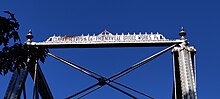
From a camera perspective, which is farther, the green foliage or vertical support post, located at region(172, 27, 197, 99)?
vertical support post, located at region(172, 27, 197, 99)

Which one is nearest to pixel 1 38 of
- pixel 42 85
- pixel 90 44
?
pixel 90 44

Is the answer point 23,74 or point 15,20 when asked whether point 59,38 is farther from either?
point 15,20

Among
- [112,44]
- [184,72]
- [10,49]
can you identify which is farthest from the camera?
[112,44]

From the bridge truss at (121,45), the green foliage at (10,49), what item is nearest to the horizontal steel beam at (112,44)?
the bridge truss at (121,45)

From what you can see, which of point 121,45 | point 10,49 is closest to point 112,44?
point 121,45

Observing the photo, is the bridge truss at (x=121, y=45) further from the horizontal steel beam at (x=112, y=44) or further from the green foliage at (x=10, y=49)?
the green foliage at (x=10, y=49)

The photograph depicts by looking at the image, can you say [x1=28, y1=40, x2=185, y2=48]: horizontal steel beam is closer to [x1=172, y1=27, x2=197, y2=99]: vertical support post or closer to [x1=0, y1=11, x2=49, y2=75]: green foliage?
[x1=172, y1=27, x2=197, y2=99]: vertical support post

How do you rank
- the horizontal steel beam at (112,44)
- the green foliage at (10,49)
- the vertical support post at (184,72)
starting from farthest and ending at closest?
the horizontal steel beam at (112,44) → the vertical support post at (184,72) → the green foliage at (10,49)

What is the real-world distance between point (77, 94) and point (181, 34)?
567 centimetres

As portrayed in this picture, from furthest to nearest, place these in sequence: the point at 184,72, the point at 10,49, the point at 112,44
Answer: the point at 112,44 → the point at 184,72 → the point at 10,49

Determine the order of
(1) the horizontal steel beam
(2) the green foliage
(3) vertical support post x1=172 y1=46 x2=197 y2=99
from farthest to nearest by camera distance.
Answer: (1) the horizontal steel beam, (3) vertical support post x1=172 y1=46 x2=197 y2=99, (2) the green foliage

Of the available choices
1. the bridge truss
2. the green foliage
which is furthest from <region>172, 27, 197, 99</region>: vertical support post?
the green foliage

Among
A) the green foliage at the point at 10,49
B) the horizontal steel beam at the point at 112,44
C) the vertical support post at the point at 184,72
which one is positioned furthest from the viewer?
the horizontal steel beam at the point at 112,44

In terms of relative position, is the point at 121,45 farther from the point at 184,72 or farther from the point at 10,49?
the point at 10,49
